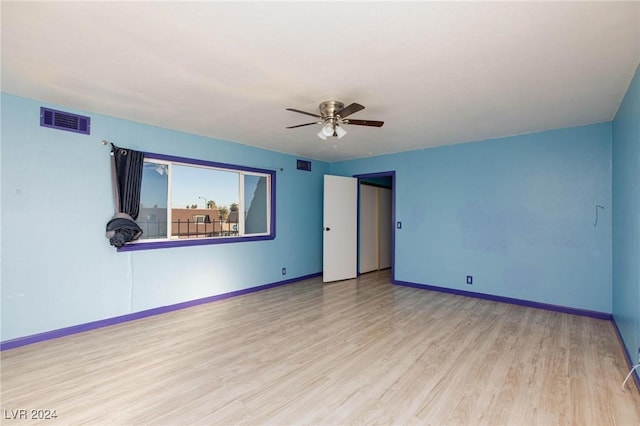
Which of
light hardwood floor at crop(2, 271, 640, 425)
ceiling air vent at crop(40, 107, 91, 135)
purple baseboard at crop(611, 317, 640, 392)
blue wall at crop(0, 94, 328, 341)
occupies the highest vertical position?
ceiling air vent at crop(40, 107, 91, 135)

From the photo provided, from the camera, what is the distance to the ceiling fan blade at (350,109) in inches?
101

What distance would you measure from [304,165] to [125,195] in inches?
125

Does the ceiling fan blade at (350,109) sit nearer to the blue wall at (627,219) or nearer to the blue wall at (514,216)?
the blue wall at (627,219)

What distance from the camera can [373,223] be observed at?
21.8 ft

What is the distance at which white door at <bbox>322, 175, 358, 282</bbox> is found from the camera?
5.52 m

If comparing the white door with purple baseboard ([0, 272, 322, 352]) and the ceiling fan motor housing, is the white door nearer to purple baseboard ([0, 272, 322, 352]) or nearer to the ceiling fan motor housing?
purple baseboard ([0, 272, 322, 352])

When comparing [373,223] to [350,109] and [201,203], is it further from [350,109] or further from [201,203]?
[350,109]

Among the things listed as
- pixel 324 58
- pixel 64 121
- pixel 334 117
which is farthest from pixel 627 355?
pixel 64 121

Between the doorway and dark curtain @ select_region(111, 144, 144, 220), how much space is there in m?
3.90

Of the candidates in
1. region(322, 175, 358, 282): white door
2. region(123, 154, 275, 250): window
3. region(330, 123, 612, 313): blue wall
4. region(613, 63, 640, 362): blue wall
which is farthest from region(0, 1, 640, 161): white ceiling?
region(322, 175, 358, 282): white door

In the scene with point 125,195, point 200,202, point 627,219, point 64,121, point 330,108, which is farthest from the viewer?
point 200,202

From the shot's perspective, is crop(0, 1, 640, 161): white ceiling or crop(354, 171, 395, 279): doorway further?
crop(354, 171, 395, 279): doorway

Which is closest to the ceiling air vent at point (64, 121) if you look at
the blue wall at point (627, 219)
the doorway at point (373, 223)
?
the doorway at point (373, 223)

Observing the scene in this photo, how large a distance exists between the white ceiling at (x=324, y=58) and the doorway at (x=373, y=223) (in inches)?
118
